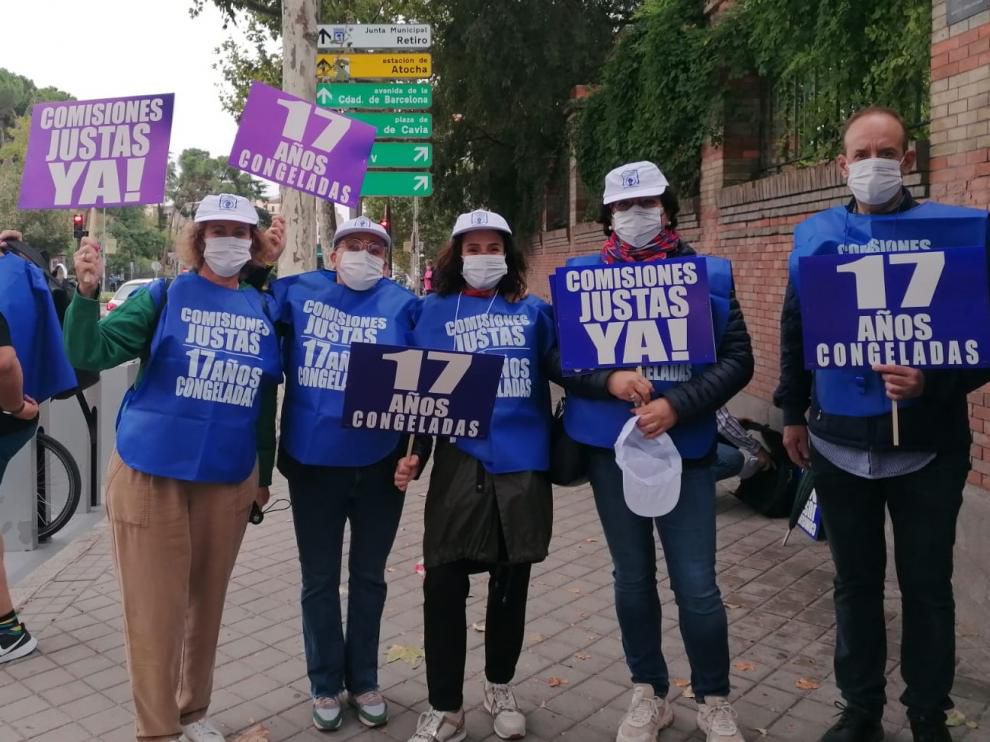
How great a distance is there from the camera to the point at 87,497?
7156 millimetres

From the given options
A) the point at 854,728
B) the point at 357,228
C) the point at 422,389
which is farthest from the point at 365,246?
the point at 854,728

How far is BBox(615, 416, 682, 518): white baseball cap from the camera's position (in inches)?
123

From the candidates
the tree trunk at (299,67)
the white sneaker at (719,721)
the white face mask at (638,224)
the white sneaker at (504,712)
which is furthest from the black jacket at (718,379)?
the tree trunk at (299,67)

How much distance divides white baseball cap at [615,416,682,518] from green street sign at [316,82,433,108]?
7557 millimetres

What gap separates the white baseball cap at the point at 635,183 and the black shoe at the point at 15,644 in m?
3.31

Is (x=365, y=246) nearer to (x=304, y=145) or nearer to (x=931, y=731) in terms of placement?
(x=304, y=145)

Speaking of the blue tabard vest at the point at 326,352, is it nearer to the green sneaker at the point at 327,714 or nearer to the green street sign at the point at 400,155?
the green sneaker at the point at 327,714

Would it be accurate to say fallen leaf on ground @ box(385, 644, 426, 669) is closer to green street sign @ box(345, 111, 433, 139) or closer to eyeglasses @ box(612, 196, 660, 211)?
eyeglasses @ box(612, 196, 660, 211)

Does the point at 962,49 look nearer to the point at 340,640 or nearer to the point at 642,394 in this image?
the point at 642,394

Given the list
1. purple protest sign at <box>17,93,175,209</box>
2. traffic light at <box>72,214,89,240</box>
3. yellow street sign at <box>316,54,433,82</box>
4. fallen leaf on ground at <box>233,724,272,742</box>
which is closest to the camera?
fallen leaf on ground at <box>233,724,272,742</box>

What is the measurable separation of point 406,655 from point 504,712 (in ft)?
2.87

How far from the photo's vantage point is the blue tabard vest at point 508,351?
3270 mm

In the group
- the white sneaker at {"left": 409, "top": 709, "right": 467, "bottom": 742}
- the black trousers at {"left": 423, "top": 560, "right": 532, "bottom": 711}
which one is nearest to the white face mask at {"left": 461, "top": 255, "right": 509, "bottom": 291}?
the black trousers at {"left": 423, "top": 560, "right": 532, "bottom": 711}

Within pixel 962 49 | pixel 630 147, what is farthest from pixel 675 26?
pixel 962 49
